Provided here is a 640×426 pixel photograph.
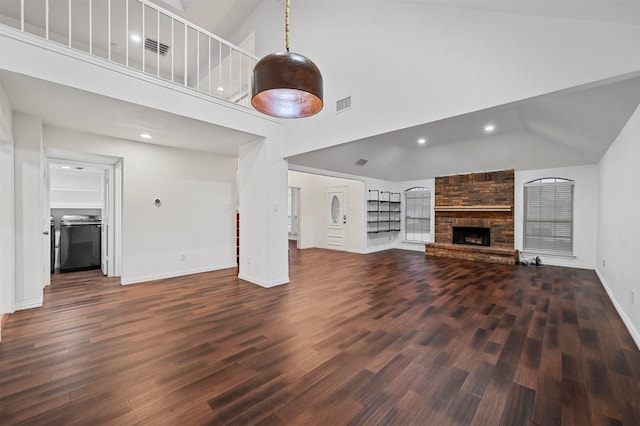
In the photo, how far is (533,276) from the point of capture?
209 inches

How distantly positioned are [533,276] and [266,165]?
568 cm

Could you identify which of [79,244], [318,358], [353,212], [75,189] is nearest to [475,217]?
[353,212]

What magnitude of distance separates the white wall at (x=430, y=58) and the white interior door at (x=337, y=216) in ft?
14.6

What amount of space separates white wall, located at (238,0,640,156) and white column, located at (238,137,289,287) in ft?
1.40

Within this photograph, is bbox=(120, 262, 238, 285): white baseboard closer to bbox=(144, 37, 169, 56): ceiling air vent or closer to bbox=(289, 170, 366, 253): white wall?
bbox=(289, 170, 366, 253): white wall

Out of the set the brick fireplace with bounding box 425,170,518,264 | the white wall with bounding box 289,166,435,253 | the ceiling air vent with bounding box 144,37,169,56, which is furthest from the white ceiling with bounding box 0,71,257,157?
the brick fireplace with bounding box 425,170,518,264

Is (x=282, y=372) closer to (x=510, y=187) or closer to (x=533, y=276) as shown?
(x=533, y=276)

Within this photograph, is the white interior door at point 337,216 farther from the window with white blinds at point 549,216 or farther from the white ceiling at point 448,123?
the window with white blinds at point 549,216

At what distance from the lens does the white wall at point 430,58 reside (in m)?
2.07

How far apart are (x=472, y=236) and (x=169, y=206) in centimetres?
792

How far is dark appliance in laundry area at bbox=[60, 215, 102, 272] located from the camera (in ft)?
17.6

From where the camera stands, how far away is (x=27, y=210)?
11.3 feet

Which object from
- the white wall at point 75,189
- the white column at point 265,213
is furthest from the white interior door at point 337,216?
the white wall at point 75,189

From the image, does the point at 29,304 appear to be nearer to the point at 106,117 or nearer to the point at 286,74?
the point at 106,117
